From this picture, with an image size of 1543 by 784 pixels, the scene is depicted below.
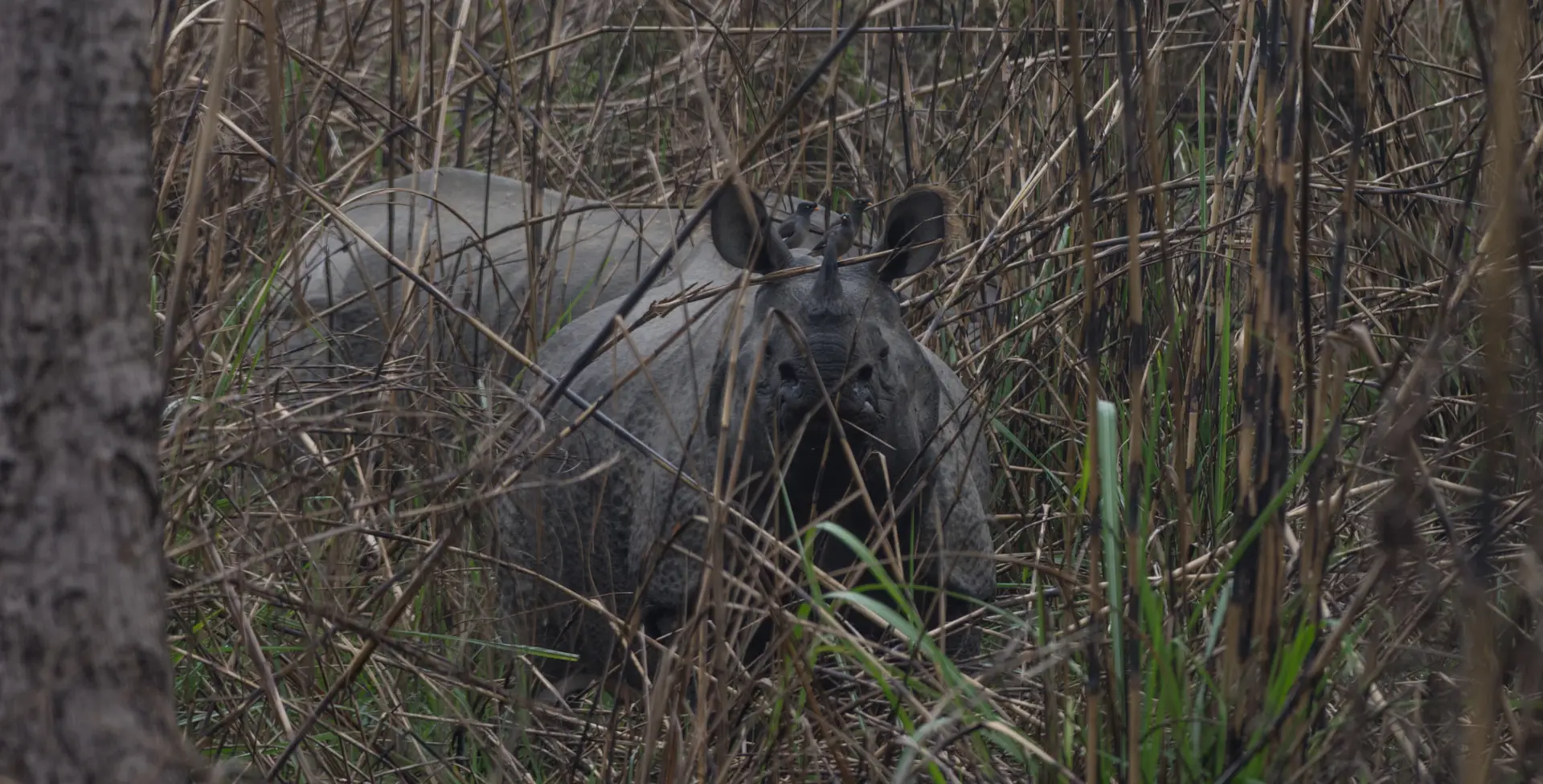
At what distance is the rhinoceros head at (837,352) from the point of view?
10.7 ft

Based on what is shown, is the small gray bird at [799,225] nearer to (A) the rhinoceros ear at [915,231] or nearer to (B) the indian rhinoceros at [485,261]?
(A) the rhinoceros ear at [915,231]

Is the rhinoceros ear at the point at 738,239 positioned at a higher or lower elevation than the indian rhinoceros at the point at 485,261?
higher

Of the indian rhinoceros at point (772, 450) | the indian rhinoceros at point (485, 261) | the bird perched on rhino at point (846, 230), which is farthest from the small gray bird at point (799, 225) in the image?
the indian rhinoceros at point (485, 261)

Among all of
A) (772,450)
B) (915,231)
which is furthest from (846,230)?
(772,450)

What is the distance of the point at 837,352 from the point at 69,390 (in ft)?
6.24

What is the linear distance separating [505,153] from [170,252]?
2.20 metres

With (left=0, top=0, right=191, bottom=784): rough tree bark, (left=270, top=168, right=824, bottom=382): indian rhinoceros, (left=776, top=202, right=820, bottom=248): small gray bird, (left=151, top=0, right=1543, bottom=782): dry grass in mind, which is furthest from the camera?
(left=270, top=168, right=824, bottom=382): indian rhinoceros

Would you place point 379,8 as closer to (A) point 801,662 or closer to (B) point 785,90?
(B) point 785,90

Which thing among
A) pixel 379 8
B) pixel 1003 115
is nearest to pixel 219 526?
pixel 1003 115

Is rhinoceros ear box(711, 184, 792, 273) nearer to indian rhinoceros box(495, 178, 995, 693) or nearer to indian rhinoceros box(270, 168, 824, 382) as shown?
indian rhinoceros box(495, 178, 995, 693)

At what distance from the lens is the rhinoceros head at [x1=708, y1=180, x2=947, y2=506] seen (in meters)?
3.26

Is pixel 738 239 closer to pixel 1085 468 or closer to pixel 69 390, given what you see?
pixel 1085 468

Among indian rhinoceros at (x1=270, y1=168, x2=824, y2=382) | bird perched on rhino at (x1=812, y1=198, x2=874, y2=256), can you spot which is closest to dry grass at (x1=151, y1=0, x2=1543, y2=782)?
bird perched on rhino at (x1=812, y1=198, x2=874, y2=256)

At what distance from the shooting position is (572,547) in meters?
3.91
